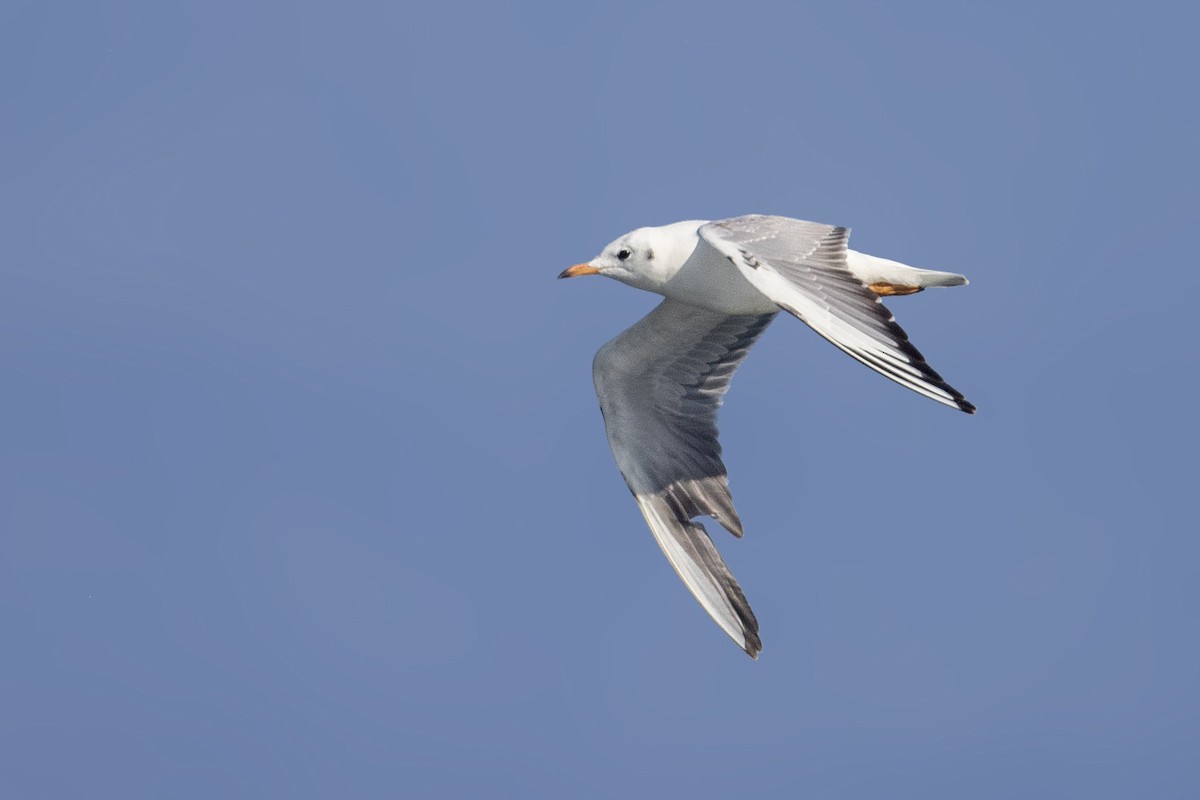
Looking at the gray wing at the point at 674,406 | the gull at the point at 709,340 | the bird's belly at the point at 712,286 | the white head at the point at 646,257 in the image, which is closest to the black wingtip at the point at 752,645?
the gull at the point at 709,340

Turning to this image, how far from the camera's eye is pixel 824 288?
7.96 m

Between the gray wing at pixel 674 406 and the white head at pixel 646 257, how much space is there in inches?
20.1

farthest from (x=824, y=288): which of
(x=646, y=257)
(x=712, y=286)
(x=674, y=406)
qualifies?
(x=674, y=406)

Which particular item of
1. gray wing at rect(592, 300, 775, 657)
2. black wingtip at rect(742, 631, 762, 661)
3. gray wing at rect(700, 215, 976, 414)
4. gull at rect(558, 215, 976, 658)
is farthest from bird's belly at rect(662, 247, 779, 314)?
black wingtip at rect(742, 631, 762, 661)

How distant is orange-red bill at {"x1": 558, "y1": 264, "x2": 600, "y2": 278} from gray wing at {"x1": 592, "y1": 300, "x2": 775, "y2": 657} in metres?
0.62

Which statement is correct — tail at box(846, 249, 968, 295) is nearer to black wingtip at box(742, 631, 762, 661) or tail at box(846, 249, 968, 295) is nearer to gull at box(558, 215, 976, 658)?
gull at box(558, 215, 976, 658)

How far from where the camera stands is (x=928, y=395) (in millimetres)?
7074

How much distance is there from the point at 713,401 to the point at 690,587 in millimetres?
1226

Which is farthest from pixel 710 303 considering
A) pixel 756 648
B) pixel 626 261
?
pixel 756 648

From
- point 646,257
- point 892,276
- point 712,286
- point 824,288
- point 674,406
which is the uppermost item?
point 646,257

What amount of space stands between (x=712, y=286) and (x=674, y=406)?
1104 millimetres

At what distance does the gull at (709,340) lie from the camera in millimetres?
7609

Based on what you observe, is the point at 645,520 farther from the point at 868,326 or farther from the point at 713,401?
the point at 868,326

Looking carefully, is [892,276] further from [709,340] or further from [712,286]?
[709,340]
